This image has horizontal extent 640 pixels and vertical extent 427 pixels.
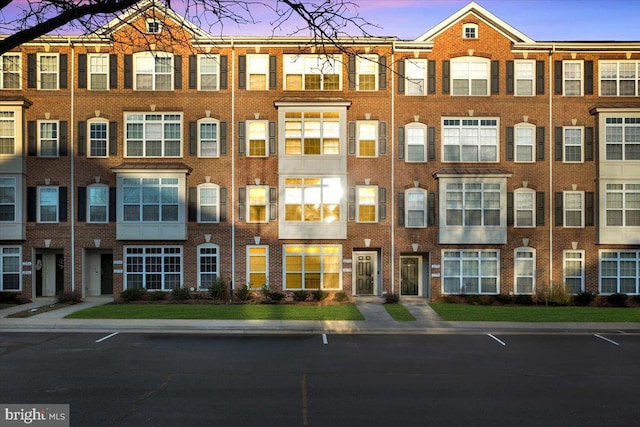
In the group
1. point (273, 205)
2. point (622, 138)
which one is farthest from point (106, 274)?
point (622, 138)

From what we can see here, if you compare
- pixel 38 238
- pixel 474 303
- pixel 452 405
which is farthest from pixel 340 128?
pixel 452 405

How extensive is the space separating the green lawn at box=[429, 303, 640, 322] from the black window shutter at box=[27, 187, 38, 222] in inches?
795

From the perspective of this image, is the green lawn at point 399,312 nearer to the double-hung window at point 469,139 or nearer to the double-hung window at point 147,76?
the double-hung window at point 469,139

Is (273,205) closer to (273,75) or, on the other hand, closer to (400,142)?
(273,75)

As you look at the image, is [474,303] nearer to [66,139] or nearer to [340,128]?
[340,128]

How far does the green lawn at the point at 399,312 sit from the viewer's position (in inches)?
831

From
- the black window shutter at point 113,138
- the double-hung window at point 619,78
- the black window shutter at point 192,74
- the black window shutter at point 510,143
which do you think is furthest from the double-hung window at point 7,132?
the double-hung window at point 619,78

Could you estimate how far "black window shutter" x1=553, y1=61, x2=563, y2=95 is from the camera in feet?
90.1

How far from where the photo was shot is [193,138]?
27.3m

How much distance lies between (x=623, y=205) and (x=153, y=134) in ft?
79.2

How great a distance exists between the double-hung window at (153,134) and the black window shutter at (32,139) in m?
4.56

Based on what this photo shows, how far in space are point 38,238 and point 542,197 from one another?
2564 cm

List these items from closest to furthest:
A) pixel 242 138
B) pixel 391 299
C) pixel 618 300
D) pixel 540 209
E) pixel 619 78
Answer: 1. pixel 391 299
2. pixel 618 300
3. pixel 242 138
4. pixel 540 209
5. pixel 619 78

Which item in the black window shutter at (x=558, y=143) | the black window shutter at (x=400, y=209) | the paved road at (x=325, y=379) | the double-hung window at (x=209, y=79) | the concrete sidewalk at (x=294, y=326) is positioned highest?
the double-hung window at (x=209, y=79)
